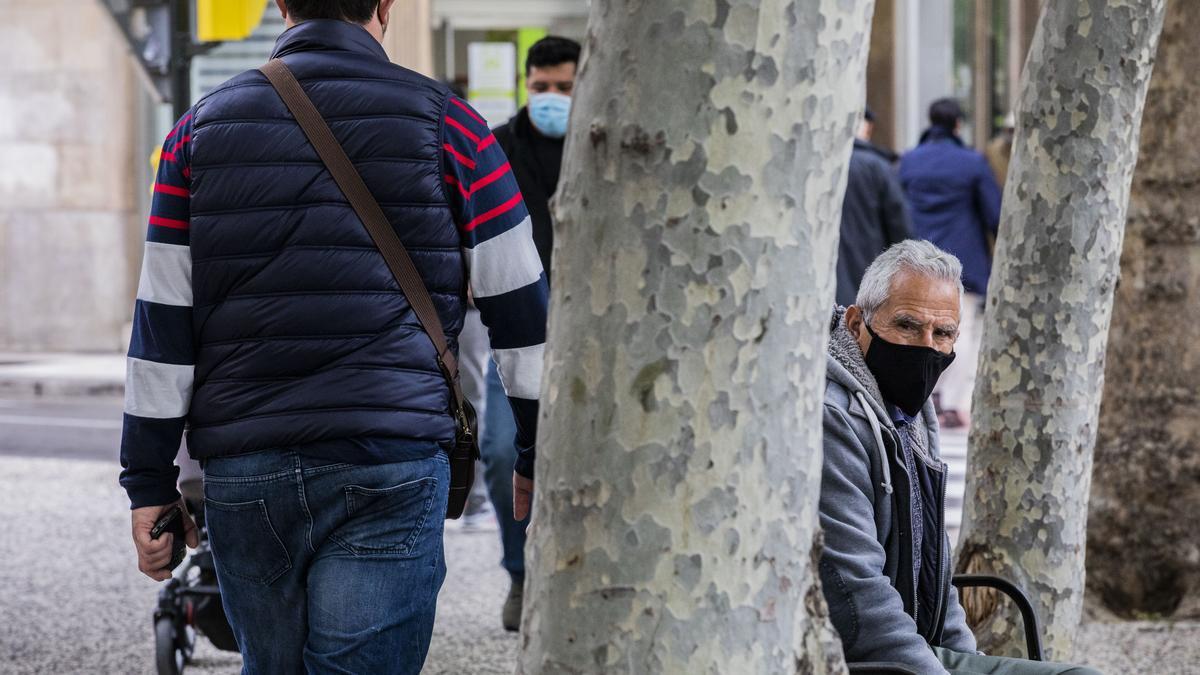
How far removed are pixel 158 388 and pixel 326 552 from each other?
422 millimetres

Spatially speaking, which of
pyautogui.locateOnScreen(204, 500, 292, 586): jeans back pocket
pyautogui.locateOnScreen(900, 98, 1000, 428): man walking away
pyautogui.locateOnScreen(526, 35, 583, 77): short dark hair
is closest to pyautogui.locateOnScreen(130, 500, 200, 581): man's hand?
pyautogui.locateOnScreen(204, 500, 292, 586): jeans back pocket

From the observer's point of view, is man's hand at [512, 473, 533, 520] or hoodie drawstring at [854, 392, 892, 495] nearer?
man's hand at [512, 473, 533, 520]

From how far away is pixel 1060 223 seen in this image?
14.4 feet

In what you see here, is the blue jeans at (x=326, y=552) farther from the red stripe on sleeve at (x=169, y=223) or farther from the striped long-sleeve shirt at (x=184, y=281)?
the red stripe on sleeve at (x=169, y=223)

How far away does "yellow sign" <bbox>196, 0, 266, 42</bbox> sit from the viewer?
873cm

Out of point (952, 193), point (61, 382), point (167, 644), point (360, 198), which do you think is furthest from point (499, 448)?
point (61, 382)

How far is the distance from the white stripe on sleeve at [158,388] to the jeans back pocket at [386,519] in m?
0.37

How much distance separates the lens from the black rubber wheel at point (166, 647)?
522 cm

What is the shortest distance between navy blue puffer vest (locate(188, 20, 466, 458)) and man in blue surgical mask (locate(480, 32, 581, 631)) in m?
2.86

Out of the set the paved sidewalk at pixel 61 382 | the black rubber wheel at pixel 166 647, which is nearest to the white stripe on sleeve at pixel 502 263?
the black rubber wheel at pixel 166 647

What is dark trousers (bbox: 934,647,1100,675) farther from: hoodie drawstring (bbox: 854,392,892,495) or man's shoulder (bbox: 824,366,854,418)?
man's shoulder (bbox: 824,366,854,418)

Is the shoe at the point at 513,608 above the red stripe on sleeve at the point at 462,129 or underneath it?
underneath

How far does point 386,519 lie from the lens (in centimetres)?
303

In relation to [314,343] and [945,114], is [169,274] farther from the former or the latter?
[945,114]
